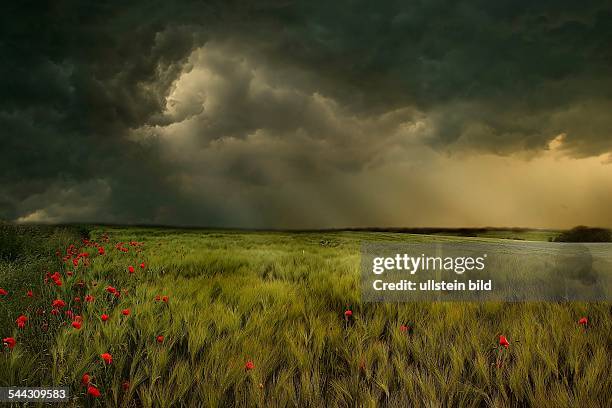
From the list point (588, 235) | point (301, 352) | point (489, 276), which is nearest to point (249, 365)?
point (301, 352)

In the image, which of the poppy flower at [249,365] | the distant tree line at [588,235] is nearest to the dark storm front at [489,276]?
the distant tree line at [588,235]

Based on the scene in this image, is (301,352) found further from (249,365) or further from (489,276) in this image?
(489,276)

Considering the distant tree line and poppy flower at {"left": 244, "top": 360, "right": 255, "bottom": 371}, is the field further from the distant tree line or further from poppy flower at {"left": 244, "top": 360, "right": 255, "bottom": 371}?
the distant tree line

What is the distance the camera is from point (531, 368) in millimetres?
2740

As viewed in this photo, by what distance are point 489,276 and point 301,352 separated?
4.38 metres

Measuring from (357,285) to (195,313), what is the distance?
2.62 meters

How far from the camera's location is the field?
8.01ft

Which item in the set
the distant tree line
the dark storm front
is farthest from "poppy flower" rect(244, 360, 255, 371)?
the distant tree line

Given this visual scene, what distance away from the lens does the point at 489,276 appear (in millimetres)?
5977

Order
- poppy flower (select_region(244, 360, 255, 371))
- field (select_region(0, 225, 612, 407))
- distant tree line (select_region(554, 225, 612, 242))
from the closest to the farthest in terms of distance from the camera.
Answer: field (select_region(0, 225, 612, 407))
poppy flower (select_region(244, 360, 255, 371))
distant tree line (select_region(554, 225, 612, 242))

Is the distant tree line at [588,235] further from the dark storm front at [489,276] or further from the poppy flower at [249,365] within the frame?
the poppy flower at [249,365]

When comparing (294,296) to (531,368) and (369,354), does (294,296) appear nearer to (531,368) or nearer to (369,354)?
(369,354)

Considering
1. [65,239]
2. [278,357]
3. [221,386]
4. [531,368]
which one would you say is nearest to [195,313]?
[278,357]

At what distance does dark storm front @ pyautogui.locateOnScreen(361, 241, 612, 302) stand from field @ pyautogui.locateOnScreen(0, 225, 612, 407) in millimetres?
480
